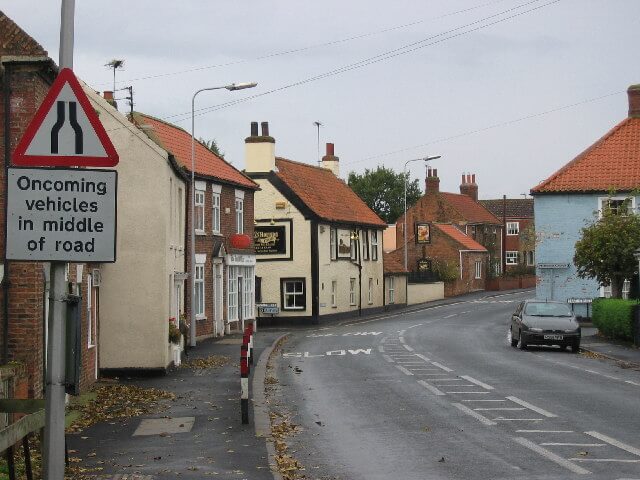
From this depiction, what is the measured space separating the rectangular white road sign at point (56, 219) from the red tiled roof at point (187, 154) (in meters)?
27.0

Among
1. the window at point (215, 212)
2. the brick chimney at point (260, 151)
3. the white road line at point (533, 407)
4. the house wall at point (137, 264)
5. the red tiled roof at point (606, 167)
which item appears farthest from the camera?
the brick chimney at point (260, 151)

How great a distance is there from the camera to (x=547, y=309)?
33.8m

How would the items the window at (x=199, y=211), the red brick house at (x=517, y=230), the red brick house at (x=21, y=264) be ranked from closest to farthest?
the red brick house at (x=21, y=264) → the window at (x=199, y=211) → the red brick house at (x=517, y=230)

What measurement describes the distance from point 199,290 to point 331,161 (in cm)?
3149

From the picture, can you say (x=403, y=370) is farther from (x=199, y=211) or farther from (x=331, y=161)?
(x=331, y=161)

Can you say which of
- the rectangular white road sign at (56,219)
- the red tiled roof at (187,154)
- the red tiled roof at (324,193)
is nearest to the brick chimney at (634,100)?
the red tiled roof at (324,193)

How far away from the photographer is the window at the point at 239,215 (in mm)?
44250

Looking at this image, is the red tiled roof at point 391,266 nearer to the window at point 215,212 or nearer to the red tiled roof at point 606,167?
the red tiled roof at point 606,167

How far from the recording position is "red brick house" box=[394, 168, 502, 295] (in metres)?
85.0

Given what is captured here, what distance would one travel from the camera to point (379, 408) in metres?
17.6

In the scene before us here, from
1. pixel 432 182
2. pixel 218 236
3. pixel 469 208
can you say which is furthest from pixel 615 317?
pixel 469 208

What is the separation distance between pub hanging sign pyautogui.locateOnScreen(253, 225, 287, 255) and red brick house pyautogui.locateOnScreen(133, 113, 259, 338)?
27.3 feet

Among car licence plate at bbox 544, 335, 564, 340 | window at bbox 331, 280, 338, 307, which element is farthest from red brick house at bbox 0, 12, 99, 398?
window at bbox 331, 280, 338, 307

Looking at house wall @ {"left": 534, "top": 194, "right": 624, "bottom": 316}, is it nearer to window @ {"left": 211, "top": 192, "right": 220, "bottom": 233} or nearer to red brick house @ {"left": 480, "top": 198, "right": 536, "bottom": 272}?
window @ {"left": 211, "top": 192, "right": 220, "bottom": 233}
